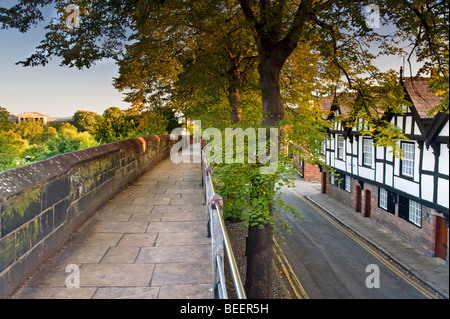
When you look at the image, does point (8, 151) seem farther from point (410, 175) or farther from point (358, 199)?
point (358, 199)

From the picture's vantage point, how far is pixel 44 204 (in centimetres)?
412

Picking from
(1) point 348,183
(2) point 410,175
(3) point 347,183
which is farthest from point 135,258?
(3) point 347,183

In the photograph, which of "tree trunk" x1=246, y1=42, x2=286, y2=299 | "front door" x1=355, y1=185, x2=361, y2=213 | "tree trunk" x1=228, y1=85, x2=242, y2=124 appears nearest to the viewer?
"tree trunk" x1=246, y1=42, x2=286, y2=299

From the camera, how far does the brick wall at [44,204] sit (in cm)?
326

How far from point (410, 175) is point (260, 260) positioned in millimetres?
10334

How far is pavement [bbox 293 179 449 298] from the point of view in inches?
513

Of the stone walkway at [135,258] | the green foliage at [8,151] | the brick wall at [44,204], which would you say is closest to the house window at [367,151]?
the stone walkway at [135,258]

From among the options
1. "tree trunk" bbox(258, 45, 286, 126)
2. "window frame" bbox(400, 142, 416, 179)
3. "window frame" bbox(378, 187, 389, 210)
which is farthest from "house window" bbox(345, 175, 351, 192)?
"tree trunk" bbox(258, 45, 286, 126)

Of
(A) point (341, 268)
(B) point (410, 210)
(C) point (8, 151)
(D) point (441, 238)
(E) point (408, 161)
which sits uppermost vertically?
(C) point (8, 151)

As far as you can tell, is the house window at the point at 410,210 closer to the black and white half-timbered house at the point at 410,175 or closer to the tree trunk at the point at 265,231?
the black and white half-timbered house at the point at 410,175

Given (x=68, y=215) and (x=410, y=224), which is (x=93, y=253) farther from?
(x=410, y=224)

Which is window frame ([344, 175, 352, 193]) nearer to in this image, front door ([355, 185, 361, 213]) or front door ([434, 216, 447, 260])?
front door ([355, 185, 361, 213])

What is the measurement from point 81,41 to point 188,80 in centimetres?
548

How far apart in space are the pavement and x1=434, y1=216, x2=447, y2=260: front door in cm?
37
